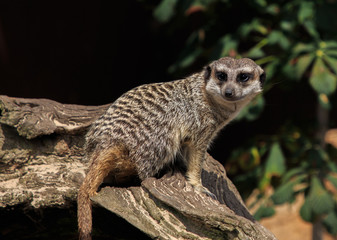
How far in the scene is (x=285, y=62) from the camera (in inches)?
114

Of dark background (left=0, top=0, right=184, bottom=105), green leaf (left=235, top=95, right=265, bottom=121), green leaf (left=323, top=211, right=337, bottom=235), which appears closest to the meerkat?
green leaf (left=235, top=95, right=265, bottom=121)

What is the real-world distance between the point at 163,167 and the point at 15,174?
0.68 meters

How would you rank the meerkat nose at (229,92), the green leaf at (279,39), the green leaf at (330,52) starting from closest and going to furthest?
the meerkat nose at (229,92) < the green leaf at (330,52) < the green leaf at (279,39)

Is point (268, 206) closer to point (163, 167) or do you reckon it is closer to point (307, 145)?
point (307, 145)

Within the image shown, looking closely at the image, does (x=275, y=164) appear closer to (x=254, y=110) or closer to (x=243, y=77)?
(x=254, y=110)

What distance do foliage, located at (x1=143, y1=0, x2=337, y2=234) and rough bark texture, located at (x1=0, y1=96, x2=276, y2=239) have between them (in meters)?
0.72

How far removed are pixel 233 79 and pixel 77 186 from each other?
0.84 m

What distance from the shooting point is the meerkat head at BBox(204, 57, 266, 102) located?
82.3 inches

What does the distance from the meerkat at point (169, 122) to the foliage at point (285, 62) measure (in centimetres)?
47

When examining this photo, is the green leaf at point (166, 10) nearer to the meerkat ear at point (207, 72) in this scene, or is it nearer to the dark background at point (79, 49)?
the meerkat ear at point (207, 72)

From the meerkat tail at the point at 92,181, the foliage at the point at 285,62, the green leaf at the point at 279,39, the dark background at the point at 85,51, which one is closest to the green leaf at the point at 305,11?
the foliage at the point at 285,62

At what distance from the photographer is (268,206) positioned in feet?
9.96

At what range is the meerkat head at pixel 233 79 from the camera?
82.3 inches

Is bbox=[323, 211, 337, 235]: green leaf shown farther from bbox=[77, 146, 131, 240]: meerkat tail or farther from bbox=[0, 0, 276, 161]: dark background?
bbox=[77, 146, 131, 240]: meerkat tail
